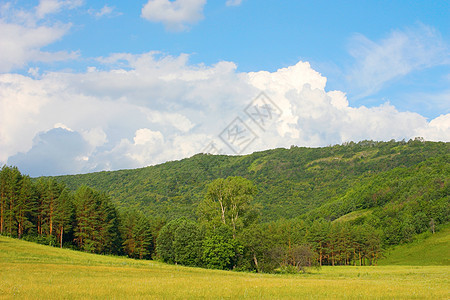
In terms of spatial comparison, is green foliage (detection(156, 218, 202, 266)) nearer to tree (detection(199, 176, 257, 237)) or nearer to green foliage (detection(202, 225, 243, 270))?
tree (detection(199, 176, 257, 237))

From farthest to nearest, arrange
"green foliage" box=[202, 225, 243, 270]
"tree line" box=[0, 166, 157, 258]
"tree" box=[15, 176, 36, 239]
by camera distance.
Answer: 1. "tree line" box=[0, 166, 157, 258]
2. "tree" box=[15, 176, 36, 239]
3. "green foliage" box=[202, 225, 243, 270]

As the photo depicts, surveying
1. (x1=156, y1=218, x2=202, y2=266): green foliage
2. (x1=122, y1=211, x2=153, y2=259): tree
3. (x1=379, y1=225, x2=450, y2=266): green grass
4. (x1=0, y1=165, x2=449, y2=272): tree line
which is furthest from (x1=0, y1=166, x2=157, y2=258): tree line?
(x1=379, y1=225, x2=450, y2=266): green grass

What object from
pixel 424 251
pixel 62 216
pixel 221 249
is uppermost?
pixel 62 216

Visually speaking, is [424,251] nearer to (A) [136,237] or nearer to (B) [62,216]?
(A) [136,237]

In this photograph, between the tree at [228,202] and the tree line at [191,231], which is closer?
the tree line at [191,231]

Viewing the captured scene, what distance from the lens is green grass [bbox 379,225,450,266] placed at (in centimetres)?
10119

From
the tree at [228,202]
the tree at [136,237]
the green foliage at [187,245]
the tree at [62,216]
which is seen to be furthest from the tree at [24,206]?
the tree at [228,202]

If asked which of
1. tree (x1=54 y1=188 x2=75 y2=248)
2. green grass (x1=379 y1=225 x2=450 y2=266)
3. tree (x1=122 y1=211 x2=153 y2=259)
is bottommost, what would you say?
green grass (x1=379 y1=225 x2=450 y2=266)

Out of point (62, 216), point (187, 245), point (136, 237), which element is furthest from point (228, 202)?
point (136, 237)

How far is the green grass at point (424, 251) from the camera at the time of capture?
332 ft

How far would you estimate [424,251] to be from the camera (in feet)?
381

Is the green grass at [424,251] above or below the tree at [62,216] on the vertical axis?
below

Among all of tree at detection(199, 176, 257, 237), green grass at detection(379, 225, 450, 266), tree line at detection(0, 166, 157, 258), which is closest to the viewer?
tree at detection(199, 176, 257, 237)

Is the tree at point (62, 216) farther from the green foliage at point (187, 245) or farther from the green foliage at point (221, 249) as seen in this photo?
the green foliage at point (221, 249)
